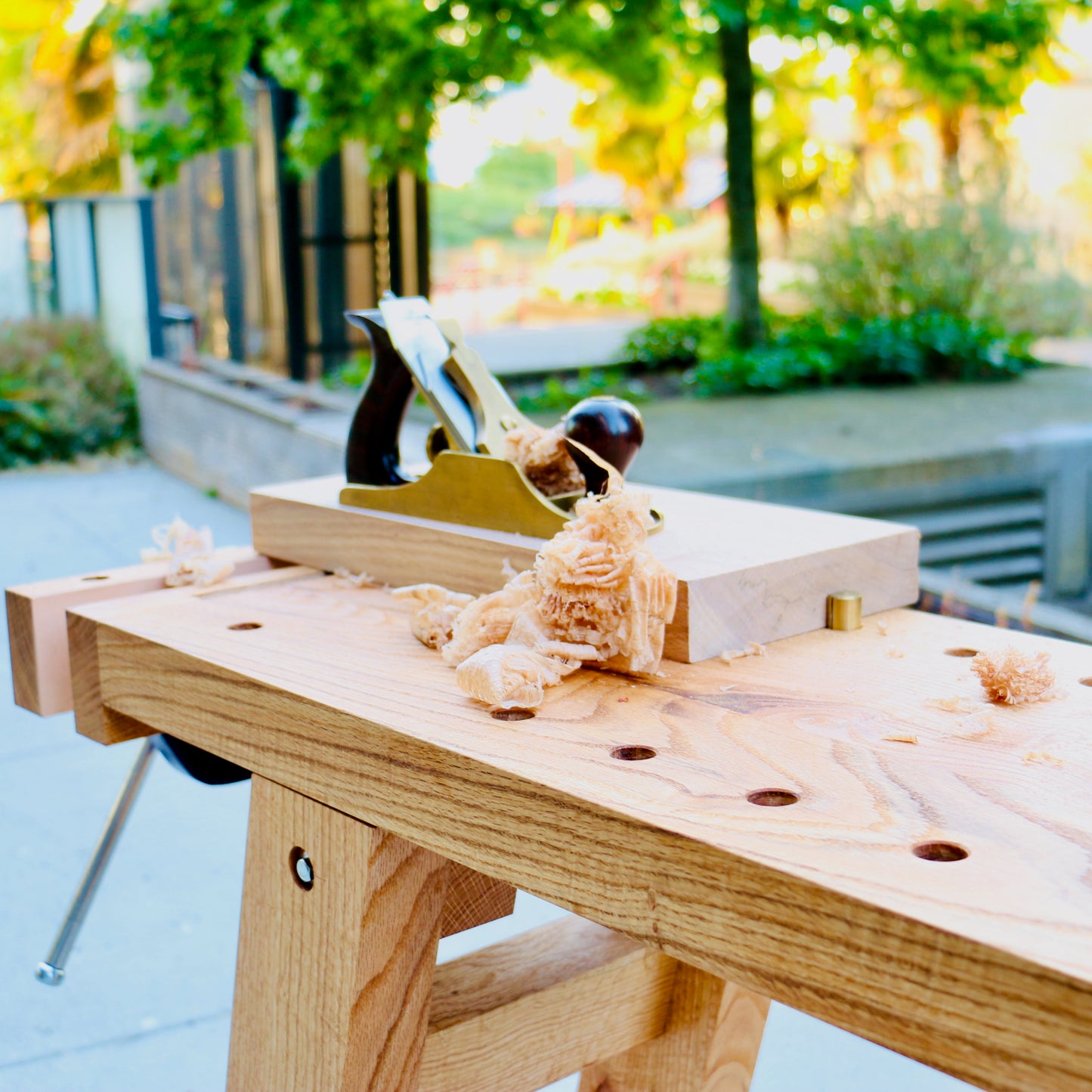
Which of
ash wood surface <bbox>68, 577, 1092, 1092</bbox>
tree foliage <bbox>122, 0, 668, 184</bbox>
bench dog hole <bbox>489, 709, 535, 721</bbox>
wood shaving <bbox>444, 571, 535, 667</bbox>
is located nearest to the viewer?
ash wood surface <bbox>68, 577, 1092, 1092</bbox>

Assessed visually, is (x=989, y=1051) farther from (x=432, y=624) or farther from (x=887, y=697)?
(x=432, y=624)

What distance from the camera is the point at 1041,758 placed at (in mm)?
930

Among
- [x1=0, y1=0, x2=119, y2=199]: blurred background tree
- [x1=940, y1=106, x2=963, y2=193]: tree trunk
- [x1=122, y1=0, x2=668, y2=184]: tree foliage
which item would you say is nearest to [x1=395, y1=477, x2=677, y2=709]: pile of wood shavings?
[x1=122, y1=0, x2=668, y2=184]: tree foliage

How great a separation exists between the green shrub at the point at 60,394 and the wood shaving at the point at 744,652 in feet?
19.8

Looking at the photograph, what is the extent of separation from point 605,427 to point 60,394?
19.8 feet

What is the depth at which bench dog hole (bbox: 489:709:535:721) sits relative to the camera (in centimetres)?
102

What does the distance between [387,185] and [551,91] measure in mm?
5347

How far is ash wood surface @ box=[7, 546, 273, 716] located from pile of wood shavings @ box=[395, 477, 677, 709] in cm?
51

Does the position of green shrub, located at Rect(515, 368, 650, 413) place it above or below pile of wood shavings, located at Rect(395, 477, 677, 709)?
below

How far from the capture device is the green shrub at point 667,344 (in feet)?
21.9

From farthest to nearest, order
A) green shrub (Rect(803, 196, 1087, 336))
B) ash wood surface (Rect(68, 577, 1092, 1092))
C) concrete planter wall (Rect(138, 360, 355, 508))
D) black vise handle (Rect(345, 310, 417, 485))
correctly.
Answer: green shrub (Rect(803, 196, 1087, 336))
concrete planter wall (Rect(138, 360, 355, 508))
black vise handle (Rect(345, 310, 417, 485))
ash wood surface (Rect(68, 577, 1092, 1092))

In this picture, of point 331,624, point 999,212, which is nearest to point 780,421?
point 999,212

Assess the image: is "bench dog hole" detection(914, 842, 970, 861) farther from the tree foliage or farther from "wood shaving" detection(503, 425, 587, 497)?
the tree foliage

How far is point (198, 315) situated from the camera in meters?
7.91
